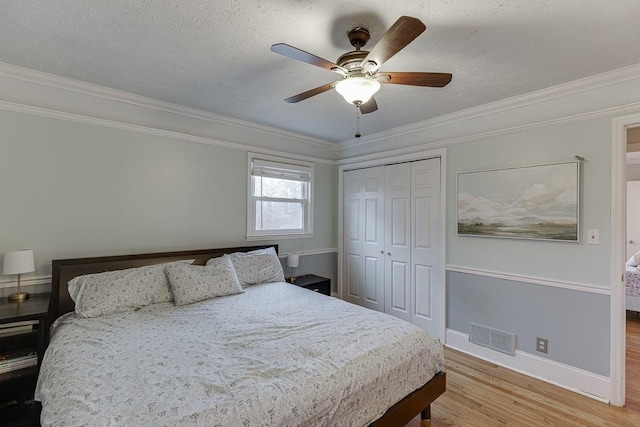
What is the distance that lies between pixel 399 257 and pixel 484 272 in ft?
3.25

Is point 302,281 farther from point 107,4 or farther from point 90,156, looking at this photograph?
point 107,4

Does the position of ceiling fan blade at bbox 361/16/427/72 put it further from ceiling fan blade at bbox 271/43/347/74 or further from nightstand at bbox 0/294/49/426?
nightstand at bbox 0/294/49/426

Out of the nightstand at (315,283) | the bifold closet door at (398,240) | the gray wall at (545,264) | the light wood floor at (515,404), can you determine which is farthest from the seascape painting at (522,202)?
the nightstand at (315,283)

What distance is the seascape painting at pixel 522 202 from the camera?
246 centimetres

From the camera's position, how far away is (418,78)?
1723mm

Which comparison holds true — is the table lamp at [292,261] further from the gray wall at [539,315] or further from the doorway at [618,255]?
the doorway at [618,255]

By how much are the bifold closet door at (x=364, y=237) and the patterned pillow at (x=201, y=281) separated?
6.31 feet

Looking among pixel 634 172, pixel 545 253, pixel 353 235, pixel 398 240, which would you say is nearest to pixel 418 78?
pixel 545 253

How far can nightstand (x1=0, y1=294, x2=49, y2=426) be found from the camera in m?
1.96

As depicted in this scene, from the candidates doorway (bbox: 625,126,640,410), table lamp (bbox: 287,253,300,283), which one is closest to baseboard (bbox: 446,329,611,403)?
doorway (bbox: 625,126,640,410)

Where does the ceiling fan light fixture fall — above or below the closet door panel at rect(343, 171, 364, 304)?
above

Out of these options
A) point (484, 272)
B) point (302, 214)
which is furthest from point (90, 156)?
point (484, 272)

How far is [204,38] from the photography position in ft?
→ 6.07

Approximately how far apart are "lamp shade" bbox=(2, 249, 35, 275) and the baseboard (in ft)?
12.6
